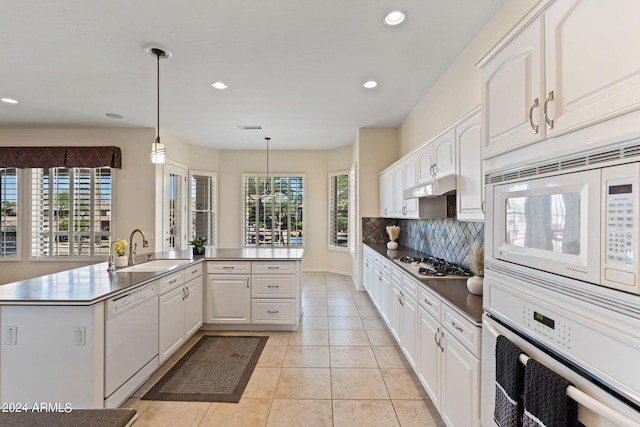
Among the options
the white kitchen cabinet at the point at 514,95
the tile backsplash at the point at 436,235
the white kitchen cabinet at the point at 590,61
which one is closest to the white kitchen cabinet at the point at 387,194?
the tile backsplash at the point at 436,235

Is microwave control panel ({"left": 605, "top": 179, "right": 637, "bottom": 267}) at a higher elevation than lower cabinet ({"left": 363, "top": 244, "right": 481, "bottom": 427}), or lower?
higher

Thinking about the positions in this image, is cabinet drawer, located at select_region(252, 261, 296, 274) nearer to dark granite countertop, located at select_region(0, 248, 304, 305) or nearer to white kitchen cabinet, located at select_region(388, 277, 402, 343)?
dark granite countertop, located at select_region(0, 248, 304, 305)

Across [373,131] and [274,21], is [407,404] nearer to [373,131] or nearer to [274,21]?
[274,21]

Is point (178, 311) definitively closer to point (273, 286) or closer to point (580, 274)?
point (273, 286)

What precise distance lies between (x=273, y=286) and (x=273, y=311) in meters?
0.31

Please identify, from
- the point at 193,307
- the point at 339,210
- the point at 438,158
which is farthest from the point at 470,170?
the point at 339,210

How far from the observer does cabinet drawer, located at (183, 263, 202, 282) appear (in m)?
3.15

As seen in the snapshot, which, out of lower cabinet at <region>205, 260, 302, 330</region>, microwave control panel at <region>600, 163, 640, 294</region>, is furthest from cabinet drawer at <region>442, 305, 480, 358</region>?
lower cabinet at <region>205, 260, 302, 330</region>

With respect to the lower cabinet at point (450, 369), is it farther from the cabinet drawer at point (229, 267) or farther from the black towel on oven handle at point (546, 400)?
the cabinet drawer at point (229, 267)

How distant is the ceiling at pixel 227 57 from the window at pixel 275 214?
256 cm

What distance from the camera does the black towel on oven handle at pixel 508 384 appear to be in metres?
1.08

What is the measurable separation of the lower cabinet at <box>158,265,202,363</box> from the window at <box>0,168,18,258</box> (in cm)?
419

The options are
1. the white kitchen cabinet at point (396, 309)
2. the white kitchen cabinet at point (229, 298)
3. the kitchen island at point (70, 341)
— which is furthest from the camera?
the white kitchen cabinet at point (229, 298)

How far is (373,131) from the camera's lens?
5.29 m
